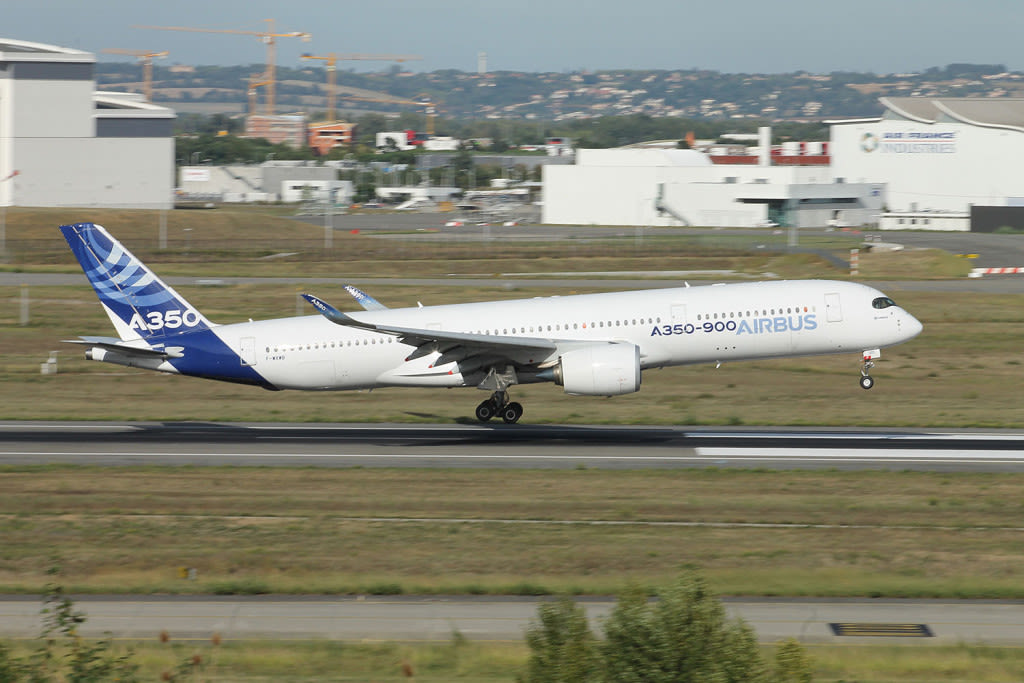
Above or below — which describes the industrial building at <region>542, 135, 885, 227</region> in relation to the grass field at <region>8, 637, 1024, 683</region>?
above

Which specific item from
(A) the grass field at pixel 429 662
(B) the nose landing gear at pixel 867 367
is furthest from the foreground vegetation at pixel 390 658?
(B) the nose landing gear at pixel 867 367

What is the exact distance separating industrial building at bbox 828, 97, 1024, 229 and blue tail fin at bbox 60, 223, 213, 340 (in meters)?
112

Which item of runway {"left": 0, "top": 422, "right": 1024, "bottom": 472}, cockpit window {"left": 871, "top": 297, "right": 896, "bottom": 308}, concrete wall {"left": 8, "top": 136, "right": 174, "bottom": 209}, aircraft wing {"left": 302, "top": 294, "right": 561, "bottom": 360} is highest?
concrete wall {"left": 8, "top": 136, "right": 174, "bottom": 209}

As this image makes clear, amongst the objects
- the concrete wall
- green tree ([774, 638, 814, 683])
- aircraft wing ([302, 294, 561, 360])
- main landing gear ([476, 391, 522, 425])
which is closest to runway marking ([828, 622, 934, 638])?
green tree ([774, 638, 814, 683])

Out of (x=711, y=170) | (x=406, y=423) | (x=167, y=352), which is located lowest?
(x=406, y=423)

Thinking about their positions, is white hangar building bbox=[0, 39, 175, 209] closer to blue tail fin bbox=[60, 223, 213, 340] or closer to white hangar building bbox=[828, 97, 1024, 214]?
white hangar building bbox=[828, 97, 1024, 214]

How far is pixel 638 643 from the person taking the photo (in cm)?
1152

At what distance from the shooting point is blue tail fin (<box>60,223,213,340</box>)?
117 ft

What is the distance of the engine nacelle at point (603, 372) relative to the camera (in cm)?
3250

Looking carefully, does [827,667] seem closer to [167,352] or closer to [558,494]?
[558,494]

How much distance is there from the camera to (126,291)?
3559 centimetres

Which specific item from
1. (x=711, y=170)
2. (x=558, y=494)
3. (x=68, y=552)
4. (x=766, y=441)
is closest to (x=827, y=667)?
(x=558, y=494)

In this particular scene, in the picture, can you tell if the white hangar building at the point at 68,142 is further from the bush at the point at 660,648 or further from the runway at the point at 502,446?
the bush at the point at 660,648

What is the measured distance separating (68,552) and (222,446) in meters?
11.4
